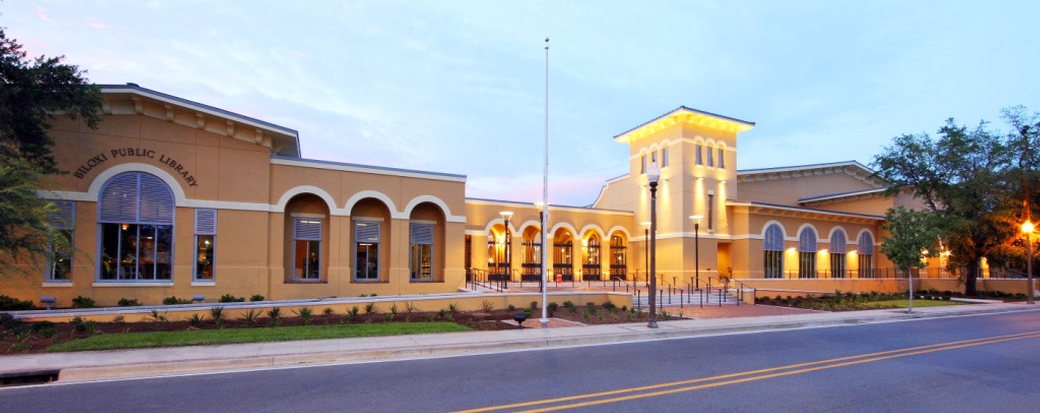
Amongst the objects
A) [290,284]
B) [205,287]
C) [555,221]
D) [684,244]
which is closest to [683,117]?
[684,244]

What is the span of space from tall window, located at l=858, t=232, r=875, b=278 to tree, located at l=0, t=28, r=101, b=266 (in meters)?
45.5

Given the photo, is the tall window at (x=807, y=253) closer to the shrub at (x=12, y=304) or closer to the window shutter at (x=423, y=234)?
the window shutter at (x=423, y=234)

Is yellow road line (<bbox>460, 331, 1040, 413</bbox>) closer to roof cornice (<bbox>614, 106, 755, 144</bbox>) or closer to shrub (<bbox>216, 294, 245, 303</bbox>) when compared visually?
shrub (<bbox>216, 294, 245, 303</bbox>)

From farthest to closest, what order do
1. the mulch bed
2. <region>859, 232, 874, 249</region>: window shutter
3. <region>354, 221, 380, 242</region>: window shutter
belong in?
<region>859, 232, 874, 249</region>: window shutter → <region>354, 221, 380, 242</region>: window shutter → the mulch bed

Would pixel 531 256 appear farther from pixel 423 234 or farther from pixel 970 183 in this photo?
pixel 970 183

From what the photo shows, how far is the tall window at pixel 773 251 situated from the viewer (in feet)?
125

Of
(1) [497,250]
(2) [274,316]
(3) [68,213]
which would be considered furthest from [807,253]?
(3) [68,213]

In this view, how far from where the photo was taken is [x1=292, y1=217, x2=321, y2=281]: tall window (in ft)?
83.9

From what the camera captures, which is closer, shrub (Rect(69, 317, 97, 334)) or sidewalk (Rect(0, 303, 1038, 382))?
sidewalk (Rect(0, 303, 1038, 382))

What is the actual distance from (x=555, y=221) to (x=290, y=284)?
1691 centimetres

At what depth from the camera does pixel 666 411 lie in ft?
24.5

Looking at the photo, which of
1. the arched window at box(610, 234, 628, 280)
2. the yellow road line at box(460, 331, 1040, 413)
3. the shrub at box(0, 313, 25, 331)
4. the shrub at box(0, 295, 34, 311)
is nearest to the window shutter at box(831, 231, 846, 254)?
the arched window at box(610, 234, 628, 280)

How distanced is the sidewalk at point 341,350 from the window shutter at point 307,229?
12.6 meters

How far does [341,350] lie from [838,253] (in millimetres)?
39951
